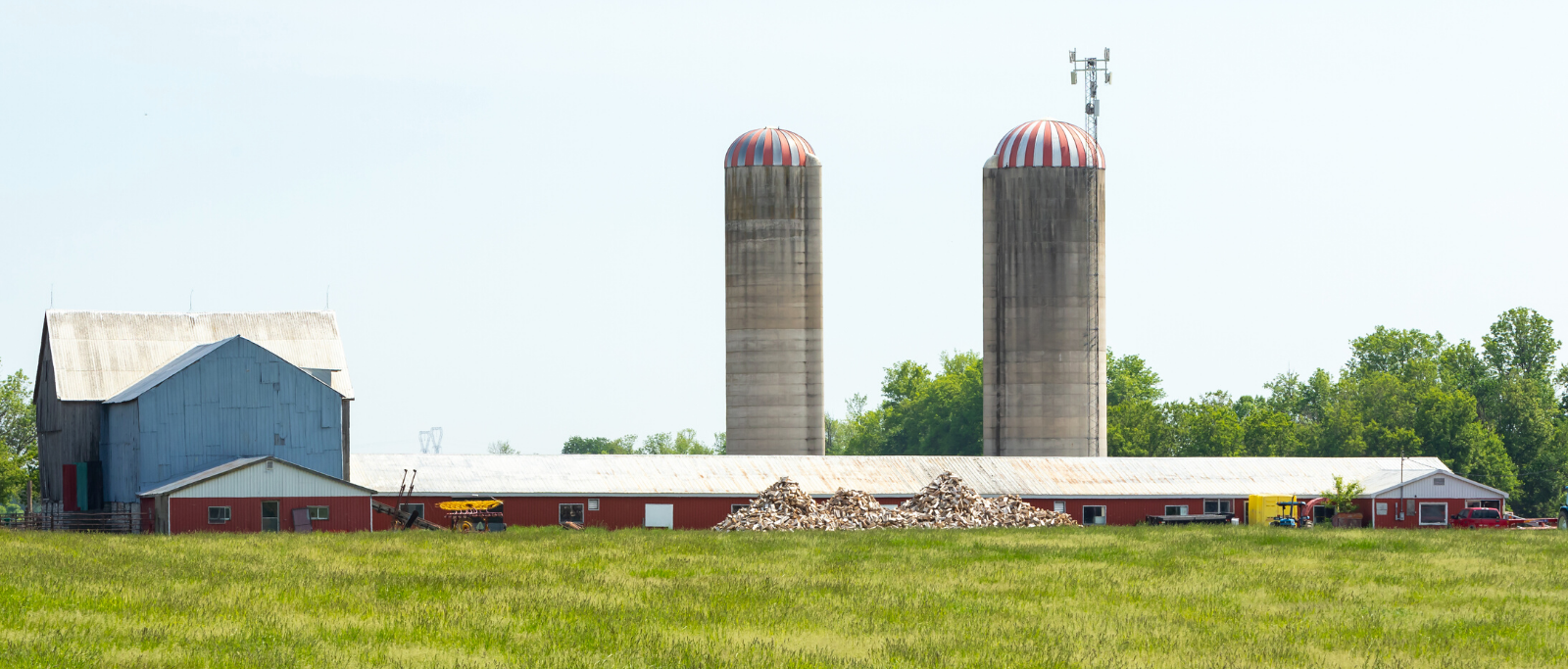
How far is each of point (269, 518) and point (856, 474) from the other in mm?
23456

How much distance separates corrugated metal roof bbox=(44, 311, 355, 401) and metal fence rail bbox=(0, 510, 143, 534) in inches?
172

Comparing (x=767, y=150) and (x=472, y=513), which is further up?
(x=767, y=150)

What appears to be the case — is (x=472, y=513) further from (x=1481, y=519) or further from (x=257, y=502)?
(x=1481, y=519)

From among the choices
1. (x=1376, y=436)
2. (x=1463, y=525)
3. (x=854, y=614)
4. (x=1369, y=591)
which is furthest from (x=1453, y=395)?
(x=854, y=614)

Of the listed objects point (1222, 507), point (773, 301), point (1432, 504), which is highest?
point (773, 301)

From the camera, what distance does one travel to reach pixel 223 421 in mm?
61156

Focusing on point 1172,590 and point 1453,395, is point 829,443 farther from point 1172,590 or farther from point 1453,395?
point 1172,590

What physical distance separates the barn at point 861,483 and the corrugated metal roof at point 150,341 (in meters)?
4.87

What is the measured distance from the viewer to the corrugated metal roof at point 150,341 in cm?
6500

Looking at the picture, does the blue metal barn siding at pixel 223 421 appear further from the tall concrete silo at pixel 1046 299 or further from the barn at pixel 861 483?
the tall concrete silo at pixel 1046 299

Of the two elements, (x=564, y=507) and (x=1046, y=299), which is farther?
(x=1046, y=299)

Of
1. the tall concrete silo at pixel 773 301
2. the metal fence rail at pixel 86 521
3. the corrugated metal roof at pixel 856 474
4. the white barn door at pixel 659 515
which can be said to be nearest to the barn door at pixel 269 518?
the metal fence rail at pixel 86 521

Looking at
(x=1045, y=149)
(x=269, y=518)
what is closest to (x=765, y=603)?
(x=269, y=518)

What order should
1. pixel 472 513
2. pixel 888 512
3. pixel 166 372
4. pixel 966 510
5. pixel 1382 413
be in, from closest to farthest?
pixel 472 513, pixel 166 372, pixel 888 512, pixel 966 510, pixel 1382 413
